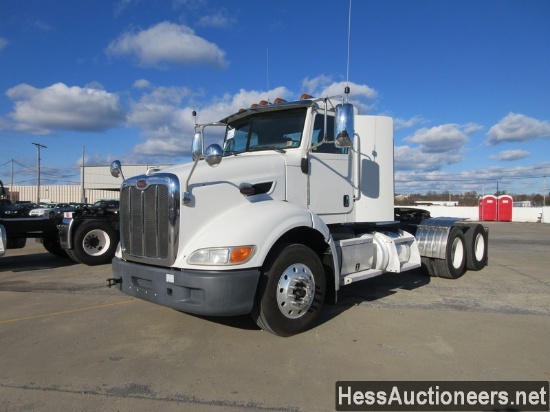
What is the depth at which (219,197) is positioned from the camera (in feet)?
14.5

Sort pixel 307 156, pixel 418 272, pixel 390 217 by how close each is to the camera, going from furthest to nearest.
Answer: pixel 418 272 < pixel 390 217 < pixel 307 156

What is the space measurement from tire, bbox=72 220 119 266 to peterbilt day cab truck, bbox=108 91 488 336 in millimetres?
4437

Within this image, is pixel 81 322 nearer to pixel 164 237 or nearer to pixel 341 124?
pixel 164 237

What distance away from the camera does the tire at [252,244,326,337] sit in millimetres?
4312

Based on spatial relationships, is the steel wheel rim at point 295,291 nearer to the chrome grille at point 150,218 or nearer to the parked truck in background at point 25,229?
the chrome grille at point 150,218

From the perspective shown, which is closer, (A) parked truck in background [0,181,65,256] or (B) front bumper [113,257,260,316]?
(B) front bumper [113,257,260,316]

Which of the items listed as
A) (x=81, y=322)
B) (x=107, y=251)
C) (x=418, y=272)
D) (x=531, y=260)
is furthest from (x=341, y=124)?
(x=531, y=260)

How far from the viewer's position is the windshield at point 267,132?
18.0ft

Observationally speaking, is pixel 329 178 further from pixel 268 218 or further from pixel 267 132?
pixel 268 218

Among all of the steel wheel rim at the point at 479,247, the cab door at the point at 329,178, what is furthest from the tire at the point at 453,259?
the cab door at the point at 329,178

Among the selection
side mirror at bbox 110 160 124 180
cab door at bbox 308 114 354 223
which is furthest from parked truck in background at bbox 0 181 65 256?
cab door at bbox 308 114 354 223

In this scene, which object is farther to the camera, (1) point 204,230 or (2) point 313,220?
(2) point 313,220

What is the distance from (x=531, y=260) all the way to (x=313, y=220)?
8.84 m

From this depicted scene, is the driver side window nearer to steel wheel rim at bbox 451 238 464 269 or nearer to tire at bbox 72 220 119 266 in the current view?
steel wheel rim at bbox 451 238 464 269
